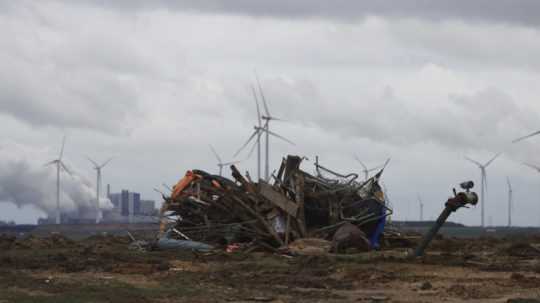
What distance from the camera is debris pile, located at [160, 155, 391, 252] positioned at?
3744 centimetres

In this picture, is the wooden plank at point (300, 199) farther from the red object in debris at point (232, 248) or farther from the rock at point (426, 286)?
the rock at point (426, 286)

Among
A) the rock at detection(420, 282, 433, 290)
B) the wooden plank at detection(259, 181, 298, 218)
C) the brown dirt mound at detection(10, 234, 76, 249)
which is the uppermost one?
the wooden plank at detection(259, 181, 298, 218)

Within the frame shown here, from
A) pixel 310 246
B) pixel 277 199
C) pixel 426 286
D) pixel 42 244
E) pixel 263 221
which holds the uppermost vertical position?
pixel 277 199

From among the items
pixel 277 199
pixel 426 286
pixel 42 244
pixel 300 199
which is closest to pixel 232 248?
pixel 277 199

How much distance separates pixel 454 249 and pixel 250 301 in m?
20.9

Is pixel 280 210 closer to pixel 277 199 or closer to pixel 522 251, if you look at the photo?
pixel 277 199

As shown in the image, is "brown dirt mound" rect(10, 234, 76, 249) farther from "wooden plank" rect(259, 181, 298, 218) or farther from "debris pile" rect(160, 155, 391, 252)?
"wooden plank" rect(259, 181, 298, 218)

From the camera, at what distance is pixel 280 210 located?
1483 inches

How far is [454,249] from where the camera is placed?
39.7 m

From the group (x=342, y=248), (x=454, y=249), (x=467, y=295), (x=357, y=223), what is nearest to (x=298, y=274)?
(x=467, y=295)

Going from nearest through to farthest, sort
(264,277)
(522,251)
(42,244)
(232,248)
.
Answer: (264,277), (522,251), (232,248), (42,244)

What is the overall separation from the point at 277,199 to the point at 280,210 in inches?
15.8

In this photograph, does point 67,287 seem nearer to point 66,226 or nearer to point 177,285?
point 177,285

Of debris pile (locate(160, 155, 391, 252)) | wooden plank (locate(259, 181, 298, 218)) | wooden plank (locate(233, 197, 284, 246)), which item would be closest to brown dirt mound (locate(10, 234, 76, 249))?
debris pile (locate(160, 155, 391, 252))
